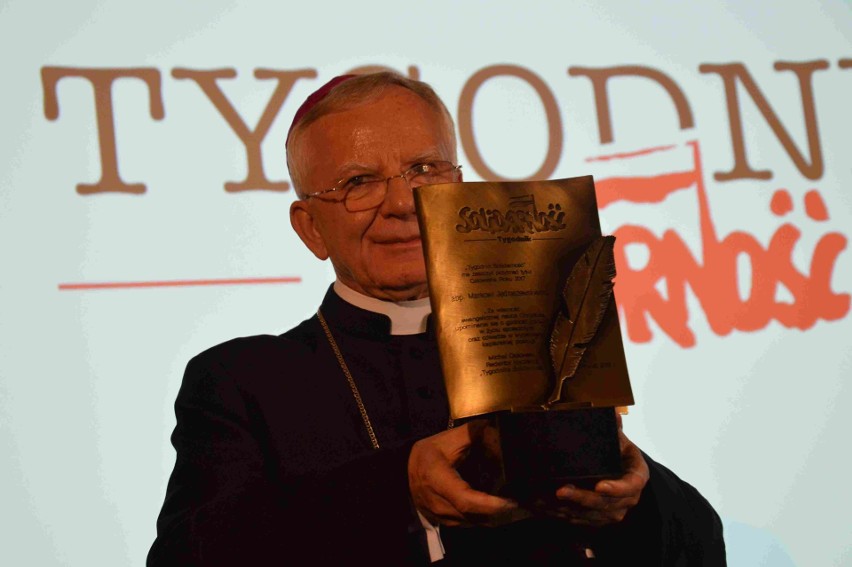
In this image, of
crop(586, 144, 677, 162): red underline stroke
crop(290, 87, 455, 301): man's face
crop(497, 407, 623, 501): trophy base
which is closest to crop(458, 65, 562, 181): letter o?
crop(586, 144, 677, 162): red underline stroke

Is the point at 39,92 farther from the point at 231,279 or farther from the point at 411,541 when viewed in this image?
the point at 411,541

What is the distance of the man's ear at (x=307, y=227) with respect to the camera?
2.06 m

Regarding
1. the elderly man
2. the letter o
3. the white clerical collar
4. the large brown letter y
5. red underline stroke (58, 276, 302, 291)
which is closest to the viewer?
the elderly man

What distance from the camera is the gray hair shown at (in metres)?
1.96

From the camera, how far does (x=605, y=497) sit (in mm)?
1438

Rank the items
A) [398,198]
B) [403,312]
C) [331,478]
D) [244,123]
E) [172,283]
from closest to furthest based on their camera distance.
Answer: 1. [331,478]
2. [398,198]
3. [403,312]
4. [172,283]
5. [244,123]

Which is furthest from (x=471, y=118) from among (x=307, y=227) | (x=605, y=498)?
(x=605, y=498)

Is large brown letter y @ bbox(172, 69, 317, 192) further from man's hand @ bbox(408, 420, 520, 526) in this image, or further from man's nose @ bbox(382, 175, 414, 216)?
man's hand @ bbox(408, 420, 520, 526)

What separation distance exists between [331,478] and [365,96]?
65 centimetres

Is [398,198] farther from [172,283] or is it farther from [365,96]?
[172,283]

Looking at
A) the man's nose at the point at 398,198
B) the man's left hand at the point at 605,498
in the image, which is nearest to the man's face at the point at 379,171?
the man's nose at the point at 398,198

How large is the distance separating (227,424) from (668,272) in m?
1.49

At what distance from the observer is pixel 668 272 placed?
2.98 m

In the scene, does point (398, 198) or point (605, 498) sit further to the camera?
point (398, 198)
